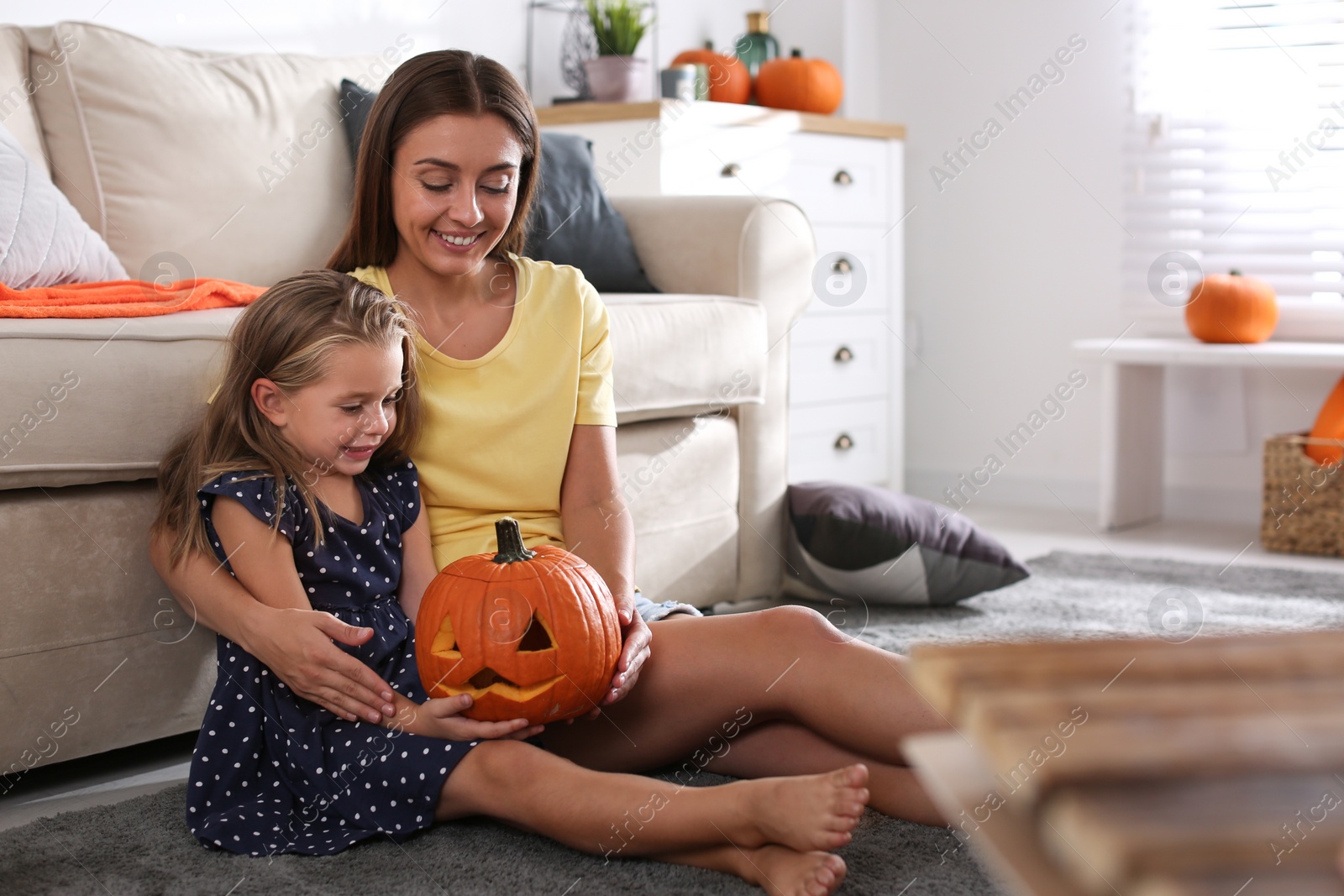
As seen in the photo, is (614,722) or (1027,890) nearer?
(1027,890)

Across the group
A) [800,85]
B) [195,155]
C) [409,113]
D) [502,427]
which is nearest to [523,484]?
[502,427]

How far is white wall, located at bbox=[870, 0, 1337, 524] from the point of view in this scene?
3.26 metres

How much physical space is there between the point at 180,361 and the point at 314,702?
1.39 feet

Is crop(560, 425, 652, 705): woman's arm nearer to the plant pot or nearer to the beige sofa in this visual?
the beige sofa

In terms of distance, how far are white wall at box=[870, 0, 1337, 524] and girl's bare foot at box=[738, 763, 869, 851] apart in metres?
2.51

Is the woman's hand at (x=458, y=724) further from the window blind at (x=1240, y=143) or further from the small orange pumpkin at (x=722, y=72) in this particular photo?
the window blind at (x=1240, y=143)

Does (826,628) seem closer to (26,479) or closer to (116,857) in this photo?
(116,857)

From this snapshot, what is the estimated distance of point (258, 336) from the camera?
1.26m

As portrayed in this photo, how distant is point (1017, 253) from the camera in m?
3.47

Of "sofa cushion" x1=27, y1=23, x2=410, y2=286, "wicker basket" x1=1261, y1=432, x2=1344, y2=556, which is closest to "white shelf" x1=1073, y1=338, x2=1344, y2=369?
"wicker basket" x1=1261, y1=432, x2=1344, y2=556

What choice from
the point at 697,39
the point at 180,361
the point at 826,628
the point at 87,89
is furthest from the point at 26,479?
the point at 697,39

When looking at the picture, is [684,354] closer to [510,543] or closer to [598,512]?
[598,512]

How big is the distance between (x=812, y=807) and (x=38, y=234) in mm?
1345

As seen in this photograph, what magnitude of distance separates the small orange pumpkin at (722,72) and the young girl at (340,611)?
7.15 feet
